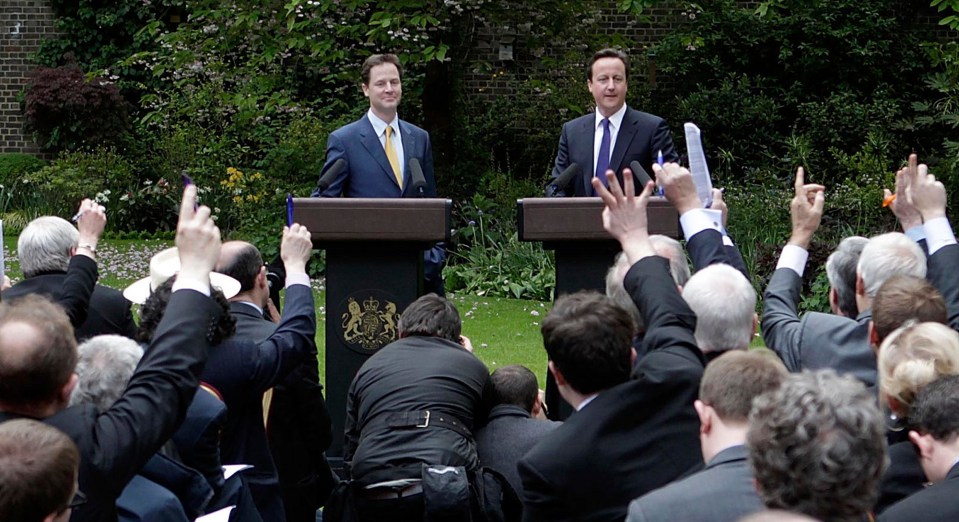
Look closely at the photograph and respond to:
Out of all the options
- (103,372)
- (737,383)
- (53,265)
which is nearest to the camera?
(737,383)

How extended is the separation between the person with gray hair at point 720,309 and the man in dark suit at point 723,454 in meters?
0.61

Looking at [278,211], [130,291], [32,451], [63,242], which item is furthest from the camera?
[278,211]

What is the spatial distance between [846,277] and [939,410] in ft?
4.81

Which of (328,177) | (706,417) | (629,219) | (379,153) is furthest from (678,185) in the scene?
(379,153)

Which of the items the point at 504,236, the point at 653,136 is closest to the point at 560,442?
the point at 653,136

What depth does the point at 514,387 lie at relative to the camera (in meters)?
4.15

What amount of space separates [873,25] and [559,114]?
4.39m

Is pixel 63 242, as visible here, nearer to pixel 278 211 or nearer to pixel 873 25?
pixel 278 211

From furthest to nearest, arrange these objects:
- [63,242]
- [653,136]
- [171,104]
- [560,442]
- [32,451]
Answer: [171,104] < [653,136] < [63,242] < [560,442] < [32,451]

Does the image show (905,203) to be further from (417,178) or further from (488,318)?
(488,318)

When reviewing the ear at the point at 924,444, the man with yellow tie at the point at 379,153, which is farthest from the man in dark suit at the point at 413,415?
the man with yellow tie at the point at 379,153

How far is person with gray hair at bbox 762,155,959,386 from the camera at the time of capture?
3609 millimetres

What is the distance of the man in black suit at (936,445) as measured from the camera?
8.21 ft

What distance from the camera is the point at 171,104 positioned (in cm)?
1532
